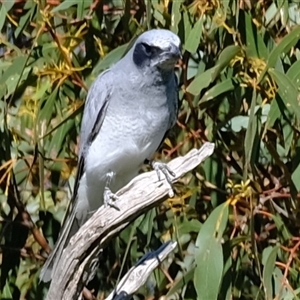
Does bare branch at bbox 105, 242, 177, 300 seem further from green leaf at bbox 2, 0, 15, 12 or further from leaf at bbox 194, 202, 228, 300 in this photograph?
green leaf at bbox 2, 0, 15, 12

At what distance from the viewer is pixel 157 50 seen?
9.95ft

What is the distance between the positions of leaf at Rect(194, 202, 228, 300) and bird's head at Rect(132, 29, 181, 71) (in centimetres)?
47

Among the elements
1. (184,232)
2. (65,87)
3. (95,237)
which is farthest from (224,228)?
(65,87)

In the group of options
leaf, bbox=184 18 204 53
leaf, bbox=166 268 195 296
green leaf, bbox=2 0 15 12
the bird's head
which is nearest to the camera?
the bird's head

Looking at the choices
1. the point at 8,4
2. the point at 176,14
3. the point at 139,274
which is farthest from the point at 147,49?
the point at 139,274

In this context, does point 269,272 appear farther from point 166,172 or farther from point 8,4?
point 8,4

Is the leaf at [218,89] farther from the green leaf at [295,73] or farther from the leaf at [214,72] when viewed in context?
the green leaf at [295,73]

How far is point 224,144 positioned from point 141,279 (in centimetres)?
69

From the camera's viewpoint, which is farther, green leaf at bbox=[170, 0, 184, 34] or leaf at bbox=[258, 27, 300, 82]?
green leaf at bbox=[170, 0, 184, 34]

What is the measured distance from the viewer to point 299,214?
3383 millimetres

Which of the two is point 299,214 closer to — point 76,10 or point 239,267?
point 239,267

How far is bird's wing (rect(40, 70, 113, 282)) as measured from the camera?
326cm

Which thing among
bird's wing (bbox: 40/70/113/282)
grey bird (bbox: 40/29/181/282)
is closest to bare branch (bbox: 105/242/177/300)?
grey bird (bbox: 40/29/181/282)

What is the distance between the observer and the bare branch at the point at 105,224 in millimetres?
2857
